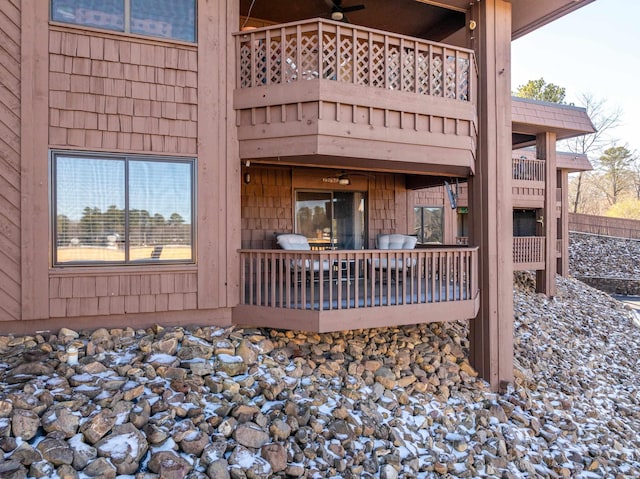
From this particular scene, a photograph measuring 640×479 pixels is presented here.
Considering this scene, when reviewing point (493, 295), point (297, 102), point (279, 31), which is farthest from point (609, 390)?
point (279, 31)

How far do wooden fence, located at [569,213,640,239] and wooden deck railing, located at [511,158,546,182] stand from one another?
1079 centimetres

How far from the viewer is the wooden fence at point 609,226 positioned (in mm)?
22531

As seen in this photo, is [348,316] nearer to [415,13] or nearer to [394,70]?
[394,70]

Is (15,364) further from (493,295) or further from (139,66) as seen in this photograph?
(493,295)

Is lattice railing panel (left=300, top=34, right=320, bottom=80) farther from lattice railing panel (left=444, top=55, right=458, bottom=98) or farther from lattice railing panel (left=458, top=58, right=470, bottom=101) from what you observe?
lattice railing panel (left=458, top=58, right=470, bottom=101)

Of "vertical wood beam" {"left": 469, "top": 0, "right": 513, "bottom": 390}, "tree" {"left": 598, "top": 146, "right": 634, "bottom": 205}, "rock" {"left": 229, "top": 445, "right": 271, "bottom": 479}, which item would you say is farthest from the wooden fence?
"rock" {"left": 229, "top": 445, "right": 271, "bottom": 479}

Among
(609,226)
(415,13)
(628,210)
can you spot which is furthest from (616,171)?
(415,13)

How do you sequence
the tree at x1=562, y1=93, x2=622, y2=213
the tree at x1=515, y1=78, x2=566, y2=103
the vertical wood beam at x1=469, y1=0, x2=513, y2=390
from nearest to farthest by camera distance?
the vertical wood beam at x1=469, y1=0, x2=513, y2=390, the tree at x1=515, y1=78, x2=566, y2=103, the tree at x1=562, y1=93, x2=622, y2=213

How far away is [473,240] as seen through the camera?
675 cm

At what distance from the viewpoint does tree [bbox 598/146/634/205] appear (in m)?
32.3

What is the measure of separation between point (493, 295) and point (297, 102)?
4.27 metres

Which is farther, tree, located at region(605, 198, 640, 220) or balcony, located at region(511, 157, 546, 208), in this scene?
tree, located at region(605, 198, 640, 220)

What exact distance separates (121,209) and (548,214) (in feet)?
44.9

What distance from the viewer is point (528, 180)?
45.1ft
